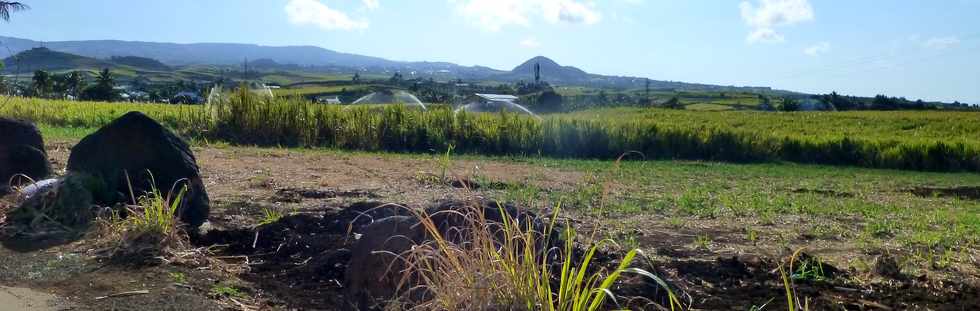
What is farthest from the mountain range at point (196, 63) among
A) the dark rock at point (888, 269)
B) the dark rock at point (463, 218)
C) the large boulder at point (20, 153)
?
the dark rock at point (888, 269)

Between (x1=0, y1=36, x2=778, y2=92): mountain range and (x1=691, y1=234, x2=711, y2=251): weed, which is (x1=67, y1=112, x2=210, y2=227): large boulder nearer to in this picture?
(x1=691, y1=234, x2=711, y2=251): weed

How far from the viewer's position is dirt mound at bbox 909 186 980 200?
42.0 feet

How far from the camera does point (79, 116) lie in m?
18.9

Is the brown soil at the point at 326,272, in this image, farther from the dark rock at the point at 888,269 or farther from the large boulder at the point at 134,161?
the large boulder at the point at 134,161

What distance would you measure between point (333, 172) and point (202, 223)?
4.71m

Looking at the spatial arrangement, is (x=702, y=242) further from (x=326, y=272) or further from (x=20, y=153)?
(x=20, y=153)

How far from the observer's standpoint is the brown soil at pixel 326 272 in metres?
4.69

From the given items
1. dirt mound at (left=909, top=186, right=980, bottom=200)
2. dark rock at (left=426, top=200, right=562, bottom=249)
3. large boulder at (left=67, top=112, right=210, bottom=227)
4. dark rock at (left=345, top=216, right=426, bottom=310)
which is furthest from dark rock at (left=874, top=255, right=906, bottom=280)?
dirt mound at (left=909, top=186, right=980, bottom=200)

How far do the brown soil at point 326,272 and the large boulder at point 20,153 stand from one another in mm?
1461

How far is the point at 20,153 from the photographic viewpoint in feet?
24.0

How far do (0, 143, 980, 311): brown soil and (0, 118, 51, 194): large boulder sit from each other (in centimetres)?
146

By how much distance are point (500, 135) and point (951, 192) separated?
7977mm

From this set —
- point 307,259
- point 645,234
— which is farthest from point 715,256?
point 307,259

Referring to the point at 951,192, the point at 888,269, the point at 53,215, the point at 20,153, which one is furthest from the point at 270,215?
the point at 951,192
